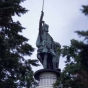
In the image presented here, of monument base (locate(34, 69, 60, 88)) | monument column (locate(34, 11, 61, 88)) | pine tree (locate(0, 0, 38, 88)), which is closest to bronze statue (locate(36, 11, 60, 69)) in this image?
monument column (locate(34, 11, 61, 88))

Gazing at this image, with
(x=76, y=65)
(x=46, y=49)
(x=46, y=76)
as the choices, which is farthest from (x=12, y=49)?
(x=46, y=49)

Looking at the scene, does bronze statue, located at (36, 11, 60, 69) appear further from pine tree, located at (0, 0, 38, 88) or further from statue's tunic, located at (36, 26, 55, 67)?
pine tree, located at (0, 0, 38, 88)

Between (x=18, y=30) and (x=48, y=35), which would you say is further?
(x=48, y=35)

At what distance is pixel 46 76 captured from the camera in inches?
1082

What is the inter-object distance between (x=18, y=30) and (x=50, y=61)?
953 centimetres

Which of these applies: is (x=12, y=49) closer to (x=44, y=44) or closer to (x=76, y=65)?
(x=76, y=65)

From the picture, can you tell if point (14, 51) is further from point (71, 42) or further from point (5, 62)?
point (71, 42)

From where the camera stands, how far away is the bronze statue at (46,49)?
94.6ft

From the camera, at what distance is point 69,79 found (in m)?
19.0

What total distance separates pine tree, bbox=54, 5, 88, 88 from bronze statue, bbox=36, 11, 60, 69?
9125 mm

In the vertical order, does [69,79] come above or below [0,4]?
below

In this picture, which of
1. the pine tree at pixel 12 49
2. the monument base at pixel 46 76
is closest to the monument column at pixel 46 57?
the monument base at pixel 46 76

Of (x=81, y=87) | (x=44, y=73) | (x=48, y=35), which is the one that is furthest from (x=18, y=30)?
(x=48, y=35)

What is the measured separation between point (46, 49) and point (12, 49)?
9.94 metres
